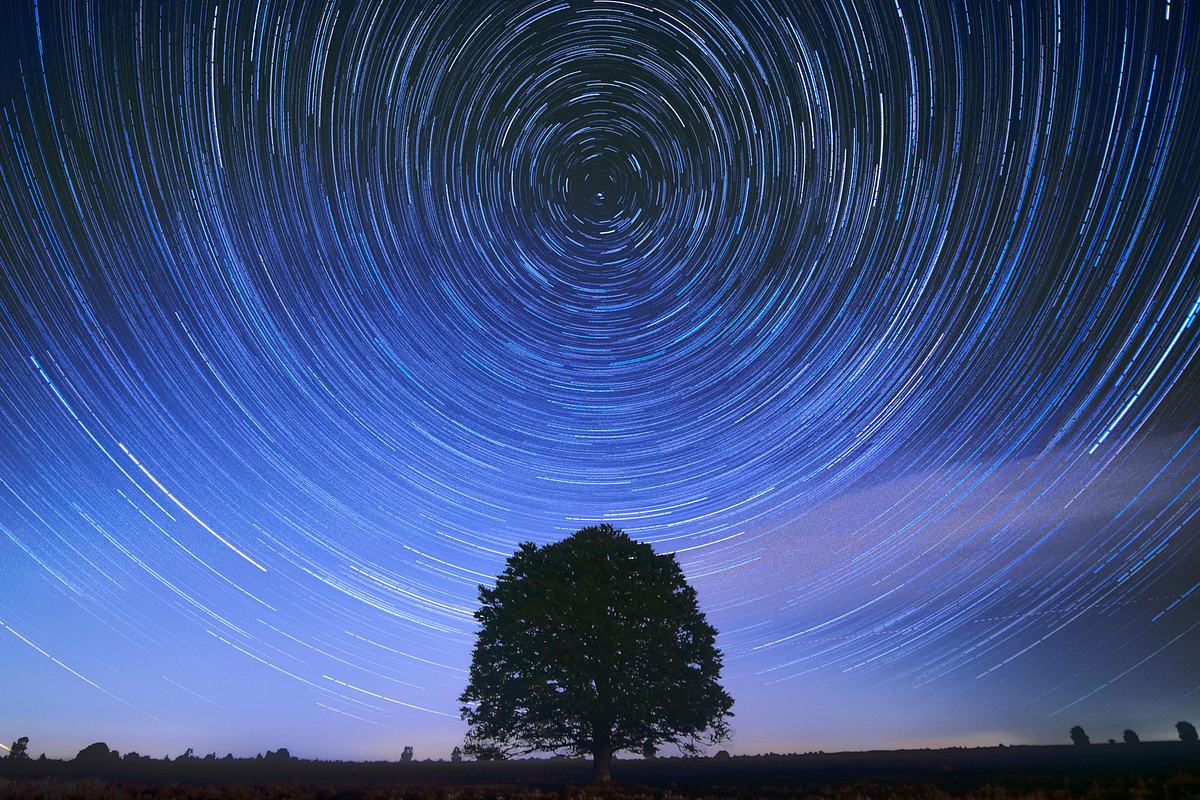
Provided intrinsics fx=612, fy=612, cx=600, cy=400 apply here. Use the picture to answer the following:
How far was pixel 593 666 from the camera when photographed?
22234 millimetres

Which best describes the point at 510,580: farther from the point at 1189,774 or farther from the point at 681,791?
the point at 1189,774

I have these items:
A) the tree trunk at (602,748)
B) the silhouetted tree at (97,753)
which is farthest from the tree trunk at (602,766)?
the silhouetted tree at (97,753)

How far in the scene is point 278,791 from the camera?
1736cm

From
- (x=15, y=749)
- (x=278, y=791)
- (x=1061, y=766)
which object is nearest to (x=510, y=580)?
(x=278, y=791)

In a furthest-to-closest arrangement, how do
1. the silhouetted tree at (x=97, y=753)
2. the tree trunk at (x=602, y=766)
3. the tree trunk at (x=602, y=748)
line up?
1. the silhouetted tree at (x=97, y=753)
2. the tree trunk at (x=602, y=748)
3. the tree trunk at (x=602, y=766)

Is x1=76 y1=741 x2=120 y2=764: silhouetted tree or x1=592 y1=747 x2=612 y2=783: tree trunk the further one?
x1=76 y1=741 x2=120 y2=764: silhouetted tree

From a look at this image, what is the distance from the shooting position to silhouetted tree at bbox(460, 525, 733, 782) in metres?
21.7

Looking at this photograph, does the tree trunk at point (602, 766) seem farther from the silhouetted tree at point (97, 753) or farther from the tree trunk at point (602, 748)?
the silhouetted tree at point (97, 753)

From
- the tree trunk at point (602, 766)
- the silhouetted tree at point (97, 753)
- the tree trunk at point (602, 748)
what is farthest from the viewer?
the silhouetted tree at point (97, 753)

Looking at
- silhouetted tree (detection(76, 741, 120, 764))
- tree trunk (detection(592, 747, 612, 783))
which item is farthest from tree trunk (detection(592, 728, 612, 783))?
silhouetted tree (detection(76, 741, 120, 764))

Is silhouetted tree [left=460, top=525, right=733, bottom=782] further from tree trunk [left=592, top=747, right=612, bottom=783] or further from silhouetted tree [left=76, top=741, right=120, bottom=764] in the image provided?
silhouetted tree [left=76, top=741, right=120, bottom=764]

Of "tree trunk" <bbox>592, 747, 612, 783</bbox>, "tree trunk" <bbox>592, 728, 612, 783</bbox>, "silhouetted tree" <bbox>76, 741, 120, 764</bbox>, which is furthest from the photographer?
"silhouetted tree" <bbox>76, 741, 120, 764</bbox>

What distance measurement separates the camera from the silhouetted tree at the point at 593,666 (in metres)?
21.7

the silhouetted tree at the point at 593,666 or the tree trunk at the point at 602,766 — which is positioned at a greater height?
the silhouetted tree at the point at 593,666
